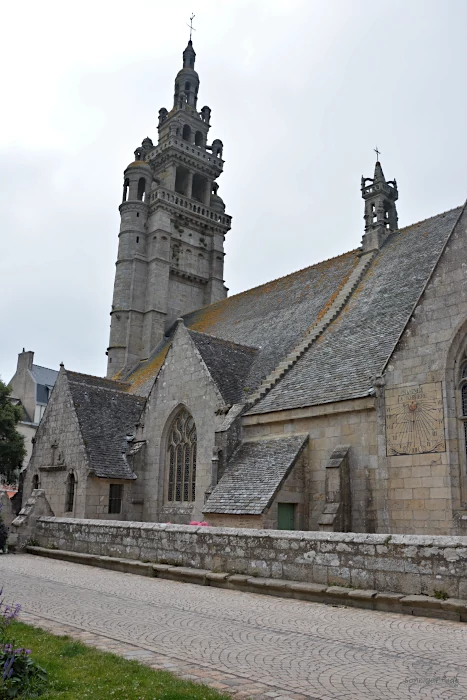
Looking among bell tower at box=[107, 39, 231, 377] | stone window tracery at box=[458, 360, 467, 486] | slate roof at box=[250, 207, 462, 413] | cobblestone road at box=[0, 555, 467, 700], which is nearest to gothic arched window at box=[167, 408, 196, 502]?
slate roof at box=[250, 207, 462, 413]

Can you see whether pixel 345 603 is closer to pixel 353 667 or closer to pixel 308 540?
pixel 308 540

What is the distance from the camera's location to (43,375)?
172ft

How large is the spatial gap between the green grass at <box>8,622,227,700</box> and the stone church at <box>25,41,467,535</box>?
910 centimetres

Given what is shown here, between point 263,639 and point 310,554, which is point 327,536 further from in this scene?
point 263,639

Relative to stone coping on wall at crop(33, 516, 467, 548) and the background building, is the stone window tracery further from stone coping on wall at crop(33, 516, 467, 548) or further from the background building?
the background building

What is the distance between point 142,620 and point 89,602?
6.05ft

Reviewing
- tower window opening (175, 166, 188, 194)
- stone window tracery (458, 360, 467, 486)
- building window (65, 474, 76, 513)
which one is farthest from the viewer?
tower window opening (175, 166, 188, 194)

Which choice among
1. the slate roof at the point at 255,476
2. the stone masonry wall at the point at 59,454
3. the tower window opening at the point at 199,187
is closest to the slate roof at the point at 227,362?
the slate roof at the point at 255,476

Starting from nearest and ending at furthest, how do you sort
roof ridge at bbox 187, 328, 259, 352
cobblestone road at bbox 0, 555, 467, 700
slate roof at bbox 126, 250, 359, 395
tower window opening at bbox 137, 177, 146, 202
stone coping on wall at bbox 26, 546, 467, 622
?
cobblestone road at bbox 0, 555, 467, 700, stone coping on wall at bbox 26, 546, 467, 622, slate roof at bbox 126, 250, 359, 395, roof ridge at bbox 187, 328, 259, 352, tower window opening at bbox 137, 177, 146, 202

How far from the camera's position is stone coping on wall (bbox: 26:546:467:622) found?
825 centimetres

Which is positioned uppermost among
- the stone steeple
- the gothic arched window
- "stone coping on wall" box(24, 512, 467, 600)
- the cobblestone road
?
the stone steeple

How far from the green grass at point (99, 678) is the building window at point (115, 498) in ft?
52.2

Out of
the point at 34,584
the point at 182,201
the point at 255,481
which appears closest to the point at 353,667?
the point at 34,584

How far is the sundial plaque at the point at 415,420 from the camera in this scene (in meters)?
13.7
